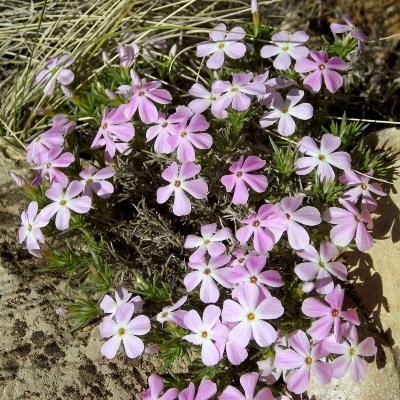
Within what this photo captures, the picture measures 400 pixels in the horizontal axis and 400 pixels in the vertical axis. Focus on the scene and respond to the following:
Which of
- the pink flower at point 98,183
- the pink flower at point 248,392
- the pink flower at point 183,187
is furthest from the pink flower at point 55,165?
the pink flower at point 248,392

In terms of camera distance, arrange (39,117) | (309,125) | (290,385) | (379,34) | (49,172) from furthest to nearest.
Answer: (379,34)
(39,117)
(309,125)
(49,172)
(290,385)

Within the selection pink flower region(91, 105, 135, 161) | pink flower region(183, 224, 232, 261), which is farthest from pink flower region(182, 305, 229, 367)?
pink flower region(91, 105, 135, 161)

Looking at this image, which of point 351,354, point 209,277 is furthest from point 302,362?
point 209,277

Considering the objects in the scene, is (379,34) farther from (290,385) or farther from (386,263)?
(290,385)

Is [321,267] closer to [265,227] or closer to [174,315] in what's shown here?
[265,227]

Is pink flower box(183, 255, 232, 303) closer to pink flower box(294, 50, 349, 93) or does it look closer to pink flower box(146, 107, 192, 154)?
pink flower box(146, 107, 192, 154)

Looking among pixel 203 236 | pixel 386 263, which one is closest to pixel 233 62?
pixel 203 236
